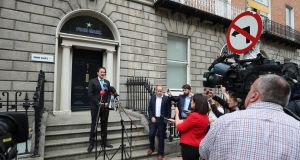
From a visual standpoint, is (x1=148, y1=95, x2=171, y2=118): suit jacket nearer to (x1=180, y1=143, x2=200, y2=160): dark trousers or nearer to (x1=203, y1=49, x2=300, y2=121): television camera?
(x1=180, y1=143, x2=200, y2=160): dark trousers

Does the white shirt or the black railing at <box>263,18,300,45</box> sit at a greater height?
the black railing at <box>263,18,300,45</box>

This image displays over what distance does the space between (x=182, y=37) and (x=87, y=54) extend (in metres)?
4.93

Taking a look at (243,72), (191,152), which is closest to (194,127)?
(191,152)

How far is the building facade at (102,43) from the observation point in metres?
7.63

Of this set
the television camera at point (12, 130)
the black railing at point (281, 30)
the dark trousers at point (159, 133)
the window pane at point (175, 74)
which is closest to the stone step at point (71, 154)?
the dark trousers at point (159, 133)

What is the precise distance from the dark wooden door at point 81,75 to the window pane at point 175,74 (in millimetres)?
3706

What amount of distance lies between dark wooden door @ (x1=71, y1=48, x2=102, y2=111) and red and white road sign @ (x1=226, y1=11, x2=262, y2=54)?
5.70 metres

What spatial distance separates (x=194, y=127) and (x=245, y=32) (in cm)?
236

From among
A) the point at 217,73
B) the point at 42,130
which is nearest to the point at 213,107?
the point at 217,73

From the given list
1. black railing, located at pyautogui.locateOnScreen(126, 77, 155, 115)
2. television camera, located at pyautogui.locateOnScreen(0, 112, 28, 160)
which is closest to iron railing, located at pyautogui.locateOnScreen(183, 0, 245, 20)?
black railing, located at pyautogui.locateOnScreen(126, 77, 155, 115)

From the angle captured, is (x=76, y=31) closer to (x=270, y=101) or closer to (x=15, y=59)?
(x=15, y=59)

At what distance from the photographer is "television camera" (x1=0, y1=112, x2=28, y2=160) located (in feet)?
6.31

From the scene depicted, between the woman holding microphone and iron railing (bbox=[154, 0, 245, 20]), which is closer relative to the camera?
the woman holding microphone

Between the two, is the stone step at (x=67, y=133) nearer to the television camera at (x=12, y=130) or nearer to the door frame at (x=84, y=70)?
the door frame at (x=84, y=70)
